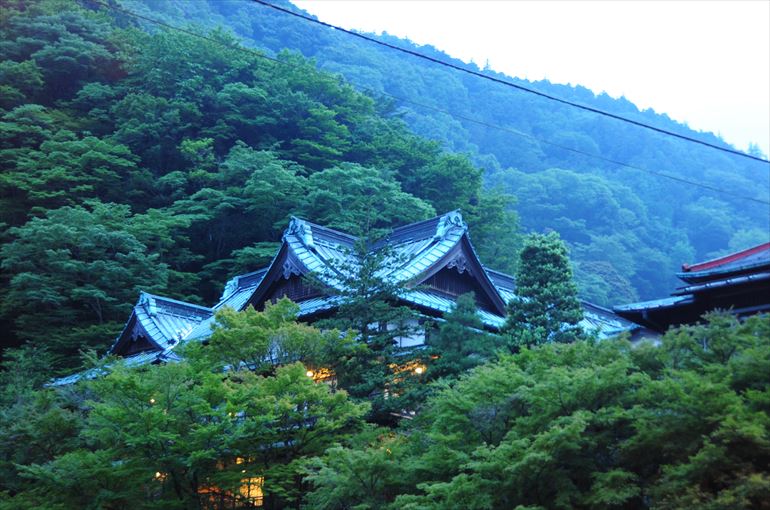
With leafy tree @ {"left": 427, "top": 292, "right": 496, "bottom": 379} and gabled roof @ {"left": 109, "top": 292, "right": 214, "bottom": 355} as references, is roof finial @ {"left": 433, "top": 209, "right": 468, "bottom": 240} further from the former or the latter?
gabled roof @ {"left": 109, "top": 292, "right": 214, "bottom": 355}

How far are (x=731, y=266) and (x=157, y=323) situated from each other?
17.8 meters

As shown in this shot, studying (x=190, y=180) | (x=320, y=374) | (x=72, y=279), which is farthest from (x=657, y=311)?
(x=190, y=180)

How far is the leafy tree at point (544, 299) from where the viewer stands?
1738 centimetres

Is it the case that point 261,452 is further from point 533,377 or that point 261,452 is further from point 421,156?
point 421,156

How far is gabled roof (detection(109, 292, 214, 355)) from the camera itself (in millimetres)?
24961

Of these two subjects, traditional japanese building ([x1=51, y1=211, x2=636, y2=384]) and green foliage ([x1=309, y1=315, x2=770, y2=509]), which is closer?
green foliage ([x1=309, y1=315, x2=770, y2=509])

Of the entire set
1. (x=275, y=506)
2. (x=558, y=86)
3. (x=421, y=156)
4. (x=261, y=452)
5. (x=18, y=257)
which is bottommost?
(x=18, y=257)

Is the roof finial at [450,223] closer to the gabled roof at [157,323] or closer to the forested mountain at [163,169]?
the forested mountain at [163,169]

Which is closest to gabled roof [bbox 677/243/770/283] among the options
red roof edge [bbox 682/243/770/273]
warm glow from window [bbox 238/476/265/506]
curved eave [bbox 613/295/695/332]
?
red roof edge [bbox 682/243/770/273]

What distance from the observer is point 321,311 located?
63.9 feet

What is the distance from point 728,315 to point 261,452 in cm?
839

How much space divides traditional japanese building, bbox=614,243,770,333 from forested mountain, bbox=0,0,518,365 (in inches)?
613

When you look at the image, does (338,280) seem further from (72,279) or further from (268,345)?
(72,279)

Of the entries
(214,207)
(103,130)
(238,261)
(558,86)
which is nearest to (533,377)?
(238,261)
